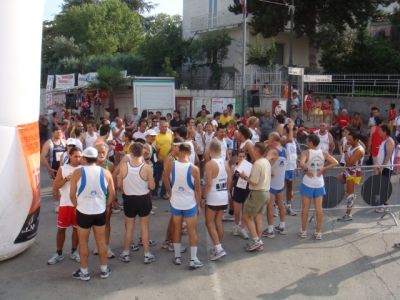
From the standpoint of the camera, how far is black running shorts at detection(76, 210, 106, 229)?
5887mm

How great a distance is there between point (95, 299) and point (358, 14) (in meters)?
24.2

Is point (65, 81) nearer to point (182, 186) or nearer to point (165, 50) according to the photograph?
point (165, 50)

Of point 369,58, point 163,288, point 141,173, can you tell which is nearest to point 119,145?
point 141,173

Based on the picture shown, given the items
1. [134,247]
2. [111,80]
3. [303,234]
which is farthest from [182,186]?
[111,80]

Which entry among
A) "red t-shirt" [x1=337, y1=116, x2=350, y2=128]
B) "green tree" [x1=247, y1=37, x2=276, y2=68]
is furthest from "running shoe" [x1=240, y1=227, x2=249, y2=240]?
"green tree" [x1=247, y1=37, x2=276, y2=68]

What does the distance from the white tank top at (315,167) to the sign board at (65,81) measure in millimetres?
24929

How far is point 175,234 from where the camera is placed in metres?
6.51

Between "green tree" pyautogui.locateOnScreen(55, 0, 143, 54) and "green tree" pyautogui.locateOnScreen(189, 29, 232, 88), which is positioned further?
"green tree" pyautogui.locateOnScreen(55, 0, 143, 54)

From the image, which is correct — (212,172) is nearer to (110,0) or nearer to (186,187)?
(186,187)

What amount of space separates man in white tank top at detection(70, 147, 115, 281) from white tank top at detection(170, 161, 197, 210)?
0.93m

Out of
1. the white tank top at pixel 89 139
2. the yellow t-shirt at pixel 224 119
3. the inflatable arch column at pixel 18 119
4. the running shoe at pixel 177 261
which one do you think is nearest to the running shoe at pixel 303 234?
the running shoe at pixel 177 261

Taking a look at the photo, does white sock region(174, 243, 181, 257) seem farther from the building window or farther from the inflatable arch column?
the building window

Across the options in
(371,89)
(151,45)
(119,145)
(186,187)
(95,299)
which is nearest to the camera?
(95,299)

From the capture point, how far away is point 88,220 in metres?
5.89
